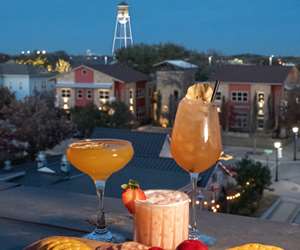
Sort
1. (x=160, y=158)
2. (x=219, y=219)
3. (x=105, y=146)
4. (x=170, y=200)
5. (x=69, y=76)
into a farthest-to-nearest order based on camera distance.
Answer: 1. (x=69, y=76)
2. (x=160, y=158)
3. (x=219, y=219)
4. (x=105, y=146)
5. (x=170, y=200)

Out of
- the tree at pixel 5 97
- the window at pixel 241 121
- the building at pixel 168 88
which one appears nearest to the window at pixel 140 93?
the building at pixel 168 88

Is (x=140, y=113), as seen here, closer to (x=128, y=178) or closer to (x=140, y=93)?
(x=140, y=93)

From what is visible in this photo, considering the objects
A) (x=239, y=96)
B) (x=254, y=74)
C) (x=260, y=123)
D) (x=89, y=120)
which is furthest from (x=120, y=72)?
(x=260, y=123)

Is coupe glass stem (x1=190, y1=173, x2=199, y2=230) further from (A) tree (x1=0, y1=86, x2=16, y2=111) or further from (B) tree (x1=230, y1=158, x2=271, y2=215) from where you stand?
(A) tree (x1=0, y1=86, x2=16, y2=111)

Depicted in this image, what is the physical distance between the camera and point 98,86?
105ft

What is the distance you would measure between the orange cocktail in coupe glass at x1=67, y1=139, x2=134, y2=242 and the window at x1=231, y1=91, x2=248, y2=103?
30.1 meters

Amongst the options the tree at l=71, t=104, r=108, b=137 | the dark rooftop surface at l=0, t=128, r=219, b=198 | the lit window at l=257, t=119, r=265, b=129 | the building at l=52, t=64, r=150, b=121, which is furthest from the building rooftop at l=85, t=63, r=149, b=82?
the dark rooftop surface at l=0, t=128, r=219, b=198

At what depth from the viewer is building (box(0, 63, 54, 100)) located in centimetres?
4025

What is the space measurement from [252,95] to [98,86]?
8.43 meters

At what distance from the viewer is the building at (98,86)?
3209 centimetres

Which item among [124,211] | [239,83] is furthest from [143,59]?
[124,211]

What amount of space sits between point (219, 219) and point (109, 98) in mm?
30146

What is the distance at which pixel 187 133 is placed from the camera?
142 cm

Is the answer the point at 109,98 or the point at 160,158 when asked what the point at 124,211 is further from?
the point at 109,98
